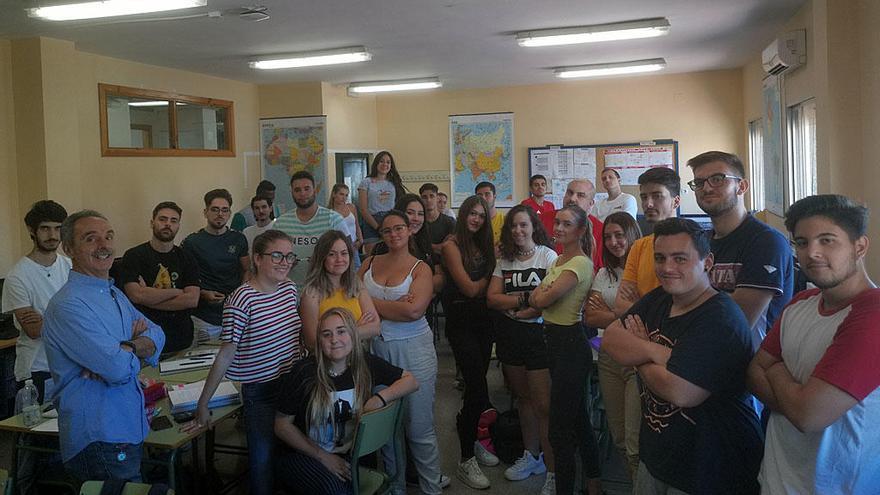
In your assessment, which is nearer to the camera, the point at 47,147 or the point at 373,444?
the point at 373,444

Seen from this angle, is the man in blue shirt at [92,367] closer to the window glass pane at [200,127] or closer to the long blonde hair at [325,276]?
the long blonde hair at [325,276]

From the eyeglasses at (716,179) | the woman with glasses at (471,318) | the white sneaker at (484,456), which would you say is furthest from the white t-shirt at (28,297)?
the eyeglasses at (716,179)

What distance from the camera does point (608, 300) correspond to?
Answer: 328 centimetres

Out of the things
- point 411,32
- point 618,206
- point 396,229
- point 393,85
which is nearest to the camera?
point 396,229

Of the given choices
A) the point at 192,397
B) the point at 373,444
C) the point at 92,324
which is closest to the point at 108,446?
the point at 92,324

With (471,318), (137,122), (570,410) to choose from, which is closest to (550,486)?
(570,410)

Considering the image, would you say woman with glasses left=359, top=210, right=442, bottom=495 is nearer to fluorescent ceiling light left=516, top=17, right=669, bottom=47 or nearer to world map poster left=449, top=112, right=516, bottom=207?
fluorescent ceiling light left=516, top=17, right=669, bottom=47

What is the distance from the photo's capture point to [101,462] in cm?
244

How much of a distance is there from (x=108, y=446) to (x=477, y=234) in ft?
7.38

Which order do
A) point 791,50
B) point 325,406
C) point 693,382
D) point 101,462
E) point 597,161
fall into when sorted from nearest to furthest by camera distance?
point 693,382 → point 101,462 → point 325,406 → point 791,50 → point 597,161

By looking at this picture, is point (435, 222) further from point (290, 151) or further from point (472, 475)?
point (290, 151)

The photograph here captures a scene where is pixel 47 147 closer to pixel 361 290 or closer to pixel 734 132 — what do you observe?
pixel 361 290

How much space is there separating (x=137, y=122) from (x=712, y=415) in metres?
6.77

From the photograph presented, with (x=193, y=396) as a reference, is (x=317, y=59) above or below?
above
